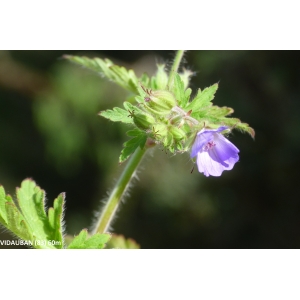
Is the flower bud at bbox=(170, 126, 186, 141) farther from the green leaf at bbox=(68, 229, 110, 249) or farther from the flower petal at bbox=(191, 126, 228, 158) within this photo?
the green leaf at bbox=(68, 229, 110, 249)

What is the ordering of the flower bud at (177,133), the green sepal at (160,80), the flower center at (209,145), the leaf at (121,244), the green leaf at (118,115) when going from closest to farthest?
1. the green leaf at (118,115)
2. the flower bud at (177,133)
3. the flower center at (209,145)
4. the green sepal at (160,80)
5. the leaf at (121,244)

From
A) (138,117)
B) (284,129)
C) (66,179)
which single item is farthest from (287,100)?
(138,117)

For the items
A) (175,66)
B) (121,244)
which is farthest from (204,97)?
(121,244)

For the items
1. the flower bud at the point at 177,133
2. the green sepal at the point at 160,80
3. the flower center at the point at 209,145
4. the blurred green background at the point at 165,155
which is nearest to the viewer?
the flower bud at the point at 177,133

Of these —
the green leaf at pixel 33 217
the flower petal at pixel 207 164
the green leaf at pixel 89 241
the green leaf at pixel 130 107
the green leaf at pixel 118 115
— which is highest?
the green leaf at pixel 130 107

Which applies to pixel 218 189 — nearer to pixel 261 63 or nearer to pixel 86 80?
pixel 261 63

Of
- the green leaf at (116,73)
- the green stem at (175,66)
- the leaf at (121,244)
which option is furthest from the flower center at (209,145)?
the leaf at (121,244)

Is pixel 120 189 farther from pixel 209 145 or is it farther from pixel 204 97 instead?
pixel 204 97

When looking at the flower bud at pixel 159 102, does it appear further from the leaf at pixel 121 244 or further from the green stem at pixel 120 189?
the leaf at pixel 121 244
